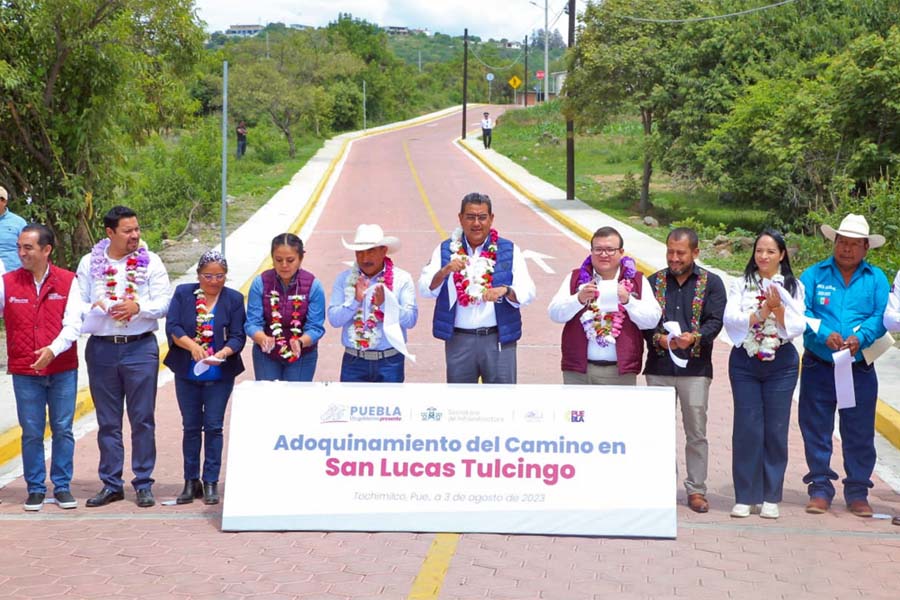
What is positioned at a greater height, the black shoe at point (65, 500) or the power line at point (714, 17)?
the power line at point (714, 17)

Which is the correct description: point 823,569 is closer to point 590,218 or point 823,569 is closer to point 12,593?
point 12,593

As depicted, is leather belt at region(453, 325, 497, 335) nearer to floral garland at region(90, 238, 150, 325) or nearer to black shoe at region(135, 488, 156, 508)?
floral garland at region(90, 238, 150, 325)

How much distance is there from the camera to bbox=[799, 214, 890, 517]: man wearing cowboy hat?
7.69 meters

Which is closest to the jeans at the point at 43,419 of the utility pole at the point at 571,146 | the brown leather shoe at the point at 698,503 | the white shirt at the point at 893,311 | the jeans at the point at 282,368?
the jeans at the point at 282,368

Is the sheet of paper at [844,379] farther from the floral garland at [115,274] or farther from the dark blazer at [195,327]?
the floral garland at [115,274]

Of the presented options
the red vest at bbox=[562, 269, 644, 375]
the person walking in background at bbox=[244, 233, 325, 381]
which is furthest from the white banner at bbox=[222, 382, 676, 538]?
the person walking in background at bbox=[244, 233, 325, 381]

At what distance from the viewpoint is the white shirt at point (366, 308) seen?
785cm

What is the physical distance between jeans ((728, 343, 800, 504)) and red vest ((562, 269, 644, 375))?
675 millimetres

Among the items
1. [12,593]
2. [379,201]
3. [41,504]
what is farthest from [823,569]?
[379,201]

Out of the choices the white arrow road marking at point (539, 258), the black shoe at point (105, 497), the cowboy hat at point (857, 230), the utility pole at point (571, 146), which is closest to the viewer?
the cowboy hat at point (857, 230)

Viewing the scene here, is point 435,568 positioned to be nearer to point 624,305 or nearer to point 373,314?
point 373,314

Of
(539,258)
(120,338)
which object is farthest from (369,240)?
(539,258)

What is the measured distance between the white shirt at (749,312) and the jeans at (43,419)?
14.2ft

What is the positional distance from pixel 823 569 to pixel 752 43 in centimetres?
2399
